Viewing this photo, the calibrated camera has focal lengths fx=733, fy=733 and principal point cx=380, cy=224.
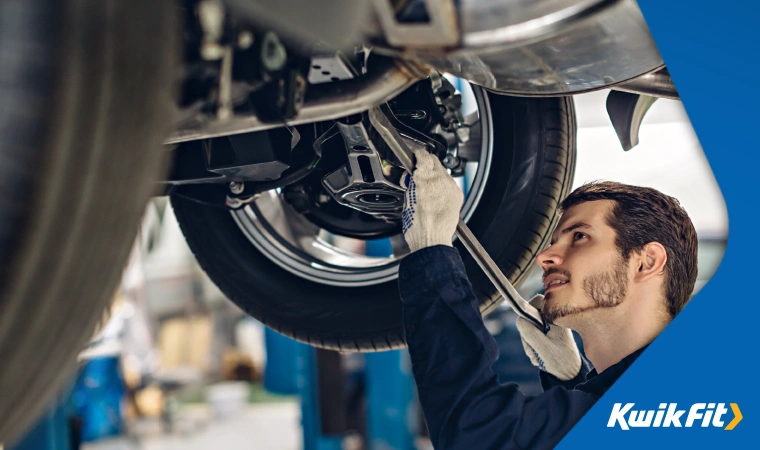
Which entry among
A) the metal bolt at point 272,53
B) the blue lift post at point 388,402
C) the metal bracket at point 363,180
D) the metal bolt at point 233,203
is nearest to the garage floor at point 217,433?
the blue lift post at point 388,402

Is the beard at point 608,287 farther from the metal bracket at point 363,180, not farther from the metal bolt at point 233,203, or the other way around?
the metal bolt at point 233,203

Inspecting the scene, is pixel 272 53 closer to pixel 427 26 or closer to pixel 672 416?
pixel 427 26

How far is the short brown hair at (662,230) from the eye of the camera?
1.10 m

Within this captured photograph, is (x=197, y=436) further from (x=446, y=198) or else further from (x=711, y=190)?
(x=711, y=190)

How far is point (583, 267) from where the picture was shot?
111 centimetres

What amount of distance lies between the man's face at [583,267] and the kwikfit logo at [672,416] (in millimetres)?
283

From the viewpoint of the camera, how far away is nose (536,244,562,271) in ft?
3.73

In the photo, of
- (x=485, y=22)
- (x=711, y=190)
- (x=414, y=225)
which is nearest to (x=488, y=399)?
(x=414, y=225)

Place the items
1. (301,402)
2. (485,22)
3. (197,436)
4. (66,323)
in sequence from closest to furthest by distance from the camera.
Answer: (66,323)
(485,22)
(301,402)
(197,436)

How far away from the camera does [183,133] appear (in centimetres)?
73

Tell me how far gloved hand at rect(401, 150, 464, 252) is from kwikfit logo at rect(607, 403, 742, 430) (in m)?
0.33

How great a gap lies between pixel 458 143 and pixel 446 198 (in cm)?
18

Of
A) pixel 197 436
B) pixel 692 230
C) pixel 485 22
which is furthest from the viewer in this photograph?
pixel 197 436

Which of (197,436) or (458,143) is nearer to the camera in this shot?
(458,143)
